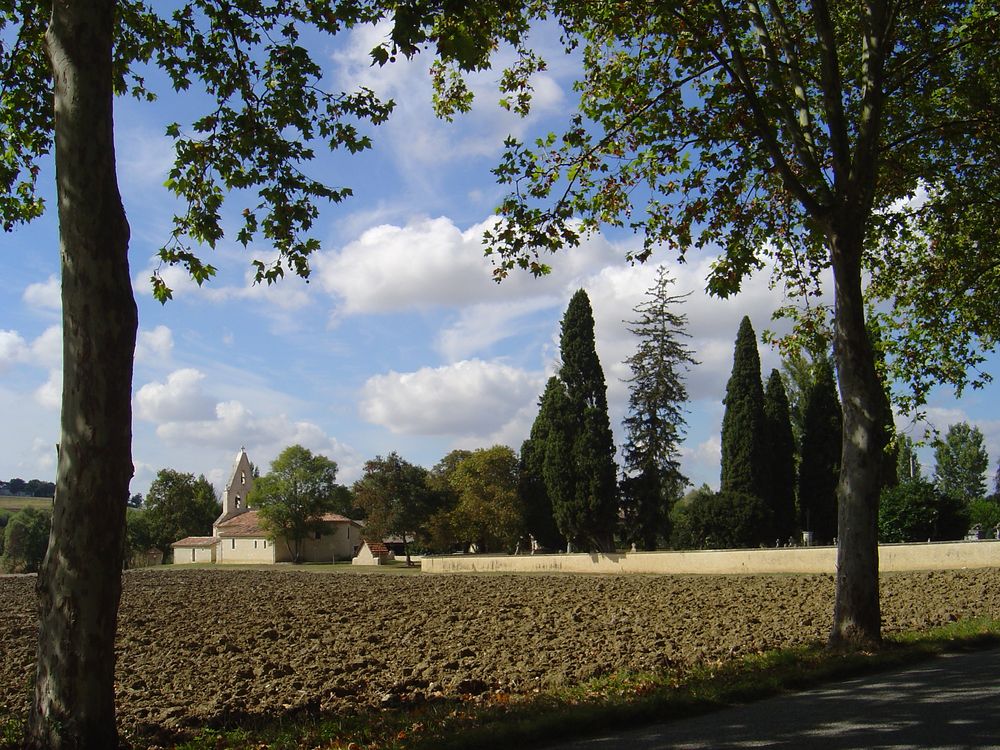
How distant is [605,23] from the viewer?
11750mm

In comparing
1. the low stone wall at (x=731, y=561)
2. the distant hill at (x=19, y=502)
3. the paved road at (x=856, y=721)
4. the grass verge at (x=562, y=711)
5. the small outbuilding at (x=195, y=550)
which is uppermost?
the distant hill at (x=19, y=502)

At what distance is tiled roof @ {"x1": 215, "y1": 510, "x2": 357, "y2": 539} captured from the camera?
248 ft

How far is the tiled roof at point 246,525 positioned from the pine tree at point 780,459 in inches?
1636

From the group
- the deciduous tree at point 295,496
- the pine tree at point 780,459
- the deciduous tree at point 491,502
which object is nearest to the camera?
the pine tree at point 780,459

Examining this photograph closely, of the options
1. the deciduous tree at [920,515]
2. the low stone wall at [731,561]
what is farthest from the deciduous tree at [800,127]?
the deciduous tree at [920,515]

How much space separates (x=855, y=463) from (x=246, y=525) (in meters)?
75.2

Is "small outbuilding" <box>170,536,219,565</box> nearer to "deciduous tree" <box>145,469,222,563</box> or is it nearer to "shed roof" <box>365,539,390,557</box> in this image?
"deciduous tree" <box>145,469,222,563</box>

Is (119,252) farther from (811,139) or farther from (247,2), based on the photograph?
(811,139)

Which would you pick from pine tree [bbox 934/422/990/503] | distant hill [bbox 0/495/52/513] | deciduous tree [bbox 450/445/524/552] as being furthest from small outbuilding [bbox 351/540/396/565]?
distant hill [bbox 0/495/52/513]

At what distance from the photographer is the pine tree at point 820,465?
43406mm

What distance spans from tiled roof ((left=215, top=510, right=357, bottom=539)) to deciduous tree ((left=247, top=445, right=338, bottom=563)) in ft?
5.54

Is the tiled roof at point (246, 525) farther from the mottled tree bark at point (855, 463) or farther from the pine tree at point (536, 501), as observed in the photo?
the mottled tree bark at point (855, 463)

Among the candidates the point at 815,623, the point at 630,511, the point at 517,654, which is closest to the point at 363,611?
the point at 517,654

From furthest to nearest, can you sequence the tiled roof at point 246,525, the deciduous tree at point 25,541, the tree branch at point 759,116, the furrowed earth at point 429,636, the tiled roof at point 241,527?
1. the deciduous tree at point 25,541
2. the tiled roof at point 241,527
3. the tiled roof at point 246,525
4. the tree branch at point 759,116
5. the furrowed earth at point 429,636
